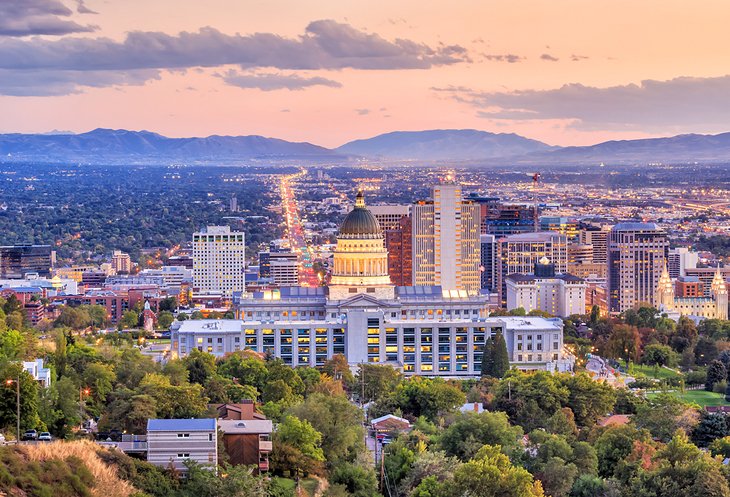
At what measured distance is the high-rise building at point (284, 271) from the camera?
538 ft

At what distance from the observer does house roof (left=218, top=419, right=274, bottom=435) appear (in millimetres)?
55094

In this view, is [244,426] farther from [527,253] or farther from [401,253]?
[527,253]

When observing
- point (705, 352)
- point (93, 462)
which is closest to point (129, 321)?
point (705, 352)

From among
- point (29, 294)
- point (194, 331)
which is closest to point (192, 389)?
point (194, 331)

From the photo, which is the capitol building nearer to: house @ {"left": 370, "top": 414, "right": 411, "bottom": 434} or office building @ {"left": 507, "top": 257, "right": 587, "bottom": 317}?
house @ {"left": 370, "top": 414, "right": 411, "bottom": 434}

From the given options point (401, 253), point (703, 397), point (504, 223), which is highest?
point (401, 253)

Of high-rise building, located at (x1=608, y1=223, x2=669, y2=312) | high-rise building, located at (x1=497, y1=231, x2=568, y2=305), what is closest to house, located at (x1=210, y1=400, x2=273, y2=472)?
high-rise building, located at (x1=608, y1=223, x2=669, y2=312)

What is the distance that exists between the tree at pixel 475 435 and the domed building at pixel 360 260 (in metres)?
39.2

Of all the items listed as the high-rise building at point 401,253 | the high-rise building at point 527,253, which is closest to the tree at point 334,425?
the high-rise building at point 401,253

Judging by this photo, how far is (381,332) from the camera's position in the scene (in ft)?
327

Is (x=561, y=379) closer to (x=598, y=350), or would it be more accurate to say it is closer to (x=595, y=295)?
(x=598, y=350)

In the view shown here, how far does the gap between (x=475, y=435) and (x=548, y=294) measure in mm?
74812

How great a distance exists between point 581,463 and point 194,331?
3982 centimetres

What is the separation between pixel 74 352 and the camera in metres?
74.7
